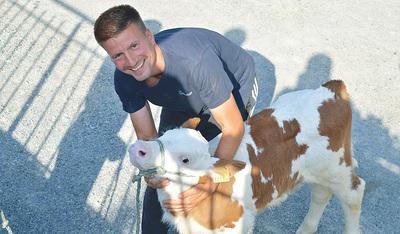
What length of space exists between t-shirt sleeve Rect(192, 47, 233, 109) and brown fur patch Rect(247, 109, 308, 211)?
0.49 metres

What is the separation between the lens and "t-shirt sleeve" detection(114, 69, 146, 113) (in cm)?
253

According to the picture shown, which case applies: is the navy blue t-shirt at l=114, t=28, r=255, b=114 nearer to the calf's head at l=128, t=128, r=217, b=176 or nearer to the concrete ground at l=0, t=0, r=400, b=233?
the calf's head at l=128, t=128, r=217, b=176

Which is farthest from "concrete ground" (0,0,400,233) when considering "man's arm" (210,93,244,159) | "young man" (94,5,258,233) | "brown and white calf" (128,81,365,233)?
"man's arm" (210,93,244,159)

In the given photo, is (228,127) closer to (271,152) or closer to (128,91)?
(271,152)

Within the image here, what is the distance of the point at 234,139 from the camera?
234 cm

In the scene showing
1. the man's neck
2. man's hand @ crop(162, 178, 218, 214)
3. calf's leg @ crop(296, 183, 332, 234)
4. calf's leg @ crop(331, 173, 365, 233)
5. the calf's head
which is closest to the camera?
the calf's head

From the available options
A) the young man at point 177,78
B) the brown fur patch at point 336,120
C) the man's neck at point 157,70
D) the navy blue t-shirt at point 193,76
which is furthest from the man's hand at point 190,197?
the brown fur patch at point 336,120

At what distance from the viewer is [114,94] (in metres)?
4.96

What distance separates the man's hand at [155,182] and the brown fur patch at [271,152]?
2.31 feet

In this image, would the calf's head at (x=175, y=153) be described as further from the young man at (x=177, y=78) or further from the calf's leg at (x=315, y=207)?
the calf's leg at (x=315, y=207)

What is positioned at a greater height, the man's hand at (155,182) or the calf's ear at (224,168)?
the calf's ear at (224,168)

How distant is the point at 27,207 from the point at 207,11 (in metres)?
4.54

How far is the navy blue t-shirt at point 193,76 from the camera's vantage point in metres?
2.30

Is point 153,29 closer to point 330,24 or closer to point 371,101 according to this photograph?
point 330,24
